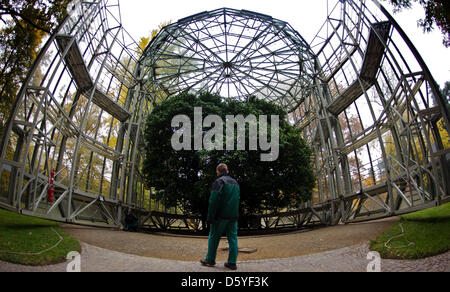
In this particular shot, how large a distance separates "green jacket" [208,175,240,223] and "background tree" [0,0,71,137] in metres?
9.46

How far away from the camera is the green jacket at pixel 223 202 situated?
4855 mm

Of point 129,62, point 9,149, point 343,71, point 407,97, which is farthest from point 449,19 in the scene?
point 129,62

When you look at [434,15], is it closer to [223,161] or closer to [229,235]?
[229,235]

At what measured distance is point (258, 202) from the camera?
705 inches

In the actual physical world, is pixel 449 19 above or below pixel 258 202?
above

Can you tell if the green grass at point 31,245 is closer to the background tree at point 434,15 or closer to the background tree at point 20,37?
the background tree at point 20,37

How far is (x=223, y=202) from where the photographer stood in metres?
4.93

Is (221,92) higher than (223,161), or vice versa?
(221,92)

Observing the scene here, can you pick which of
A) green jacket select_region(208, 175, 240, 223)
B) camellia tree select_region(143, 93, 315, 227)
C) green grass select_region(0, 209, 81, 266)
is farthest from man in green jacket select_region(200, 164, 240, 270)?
camellia tree select_region(143, 93, 315, 227)

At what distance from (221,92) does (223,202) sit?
2647 centimetres

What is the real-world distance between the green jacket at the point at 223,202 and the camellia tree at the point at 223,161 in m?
10.9

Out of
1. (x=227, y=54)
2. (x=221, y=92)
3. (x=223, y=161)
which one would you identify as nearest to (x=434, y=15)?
(x=223, y=161)

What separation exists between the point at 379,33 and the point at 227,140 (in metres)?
9.60

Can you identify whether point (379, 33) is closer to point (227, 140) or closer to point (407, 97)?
point (407, 97)
